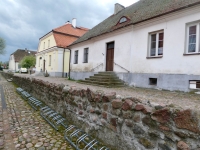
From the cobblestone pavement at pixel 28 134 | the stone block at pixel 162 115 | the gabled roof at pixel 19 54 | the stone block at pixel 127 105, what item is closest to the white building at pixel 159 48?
the stone block at pixel 127 105

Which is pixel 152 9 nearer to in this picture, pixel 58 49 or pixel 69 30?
pixel 58 49

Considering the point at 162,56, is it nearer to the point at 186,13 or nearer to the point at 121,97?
the point at 186,13

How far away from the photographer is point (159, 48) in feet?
27.5

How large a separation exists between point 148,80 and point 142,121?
6.86m

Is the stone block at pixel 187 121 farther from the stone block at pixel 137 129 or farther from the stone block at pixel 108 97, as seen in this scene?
the stone block at pixel 108 97

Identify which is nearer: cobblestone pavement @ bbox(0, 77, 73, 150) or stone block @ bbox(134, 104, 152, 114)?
stone block @ bbox(134, 104, 152, 114)

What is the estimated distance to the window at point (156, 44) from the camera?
8328mm

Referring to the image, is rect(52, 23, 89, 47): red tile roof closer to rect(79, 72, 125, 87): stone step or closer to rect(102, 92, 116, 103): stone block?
rect(79, 72, 125, 87): stone step

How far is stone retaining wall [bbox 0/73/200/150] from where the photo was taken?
5.73ft

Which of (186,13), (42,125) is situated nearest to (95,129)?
(42,125)

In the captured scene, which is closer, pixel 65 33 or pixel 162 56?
pixel 162 56

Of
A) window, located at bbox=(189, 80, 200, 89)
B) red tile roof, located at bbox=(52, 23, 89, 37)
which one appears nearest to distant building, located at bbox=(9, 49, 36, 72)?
red tile roof, located at bbox=(52, 23, 89, 37)

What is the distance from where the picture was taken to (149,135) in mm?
2145

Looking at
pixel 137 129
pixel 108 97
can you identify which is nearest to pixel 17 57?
pixel 108 97
